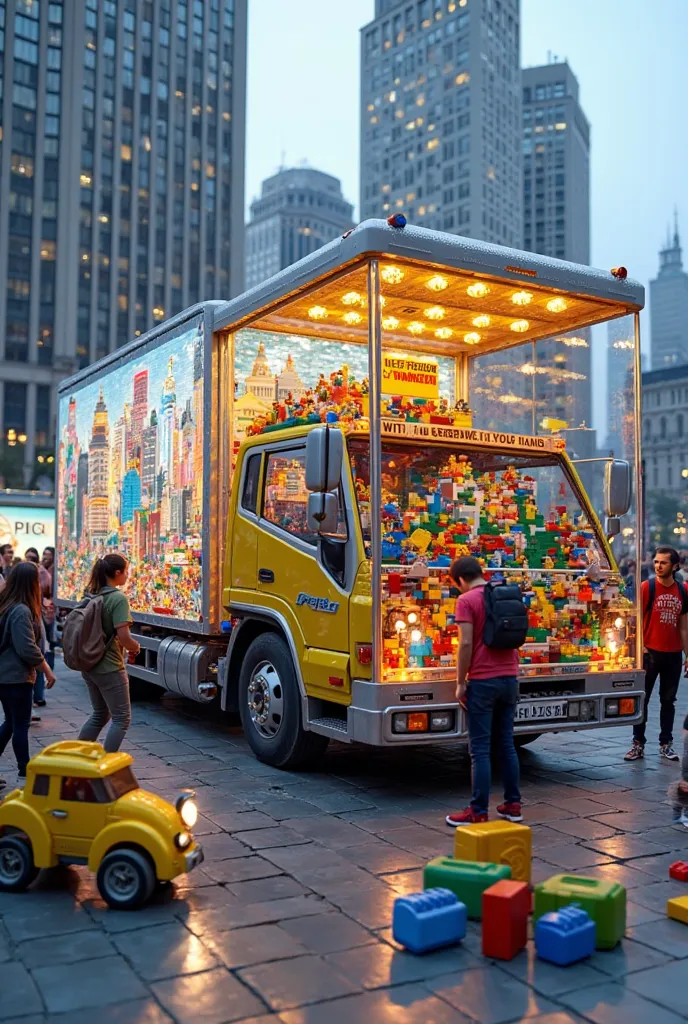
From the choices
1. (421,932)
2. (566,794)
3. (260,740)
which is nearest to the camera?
(421,932)

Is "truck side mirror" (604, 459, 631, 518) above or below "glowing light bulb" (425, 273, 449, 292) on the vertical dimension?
below

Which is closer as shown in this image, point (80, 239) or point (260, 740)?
point (260, 740)

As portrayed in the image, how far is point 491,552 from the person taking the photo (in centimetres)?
760

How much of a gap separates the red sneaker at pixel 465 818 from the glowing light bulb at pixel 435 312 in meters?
4.52

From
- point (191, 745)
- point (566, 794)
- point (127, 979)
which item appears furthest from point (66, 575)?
point (127, 979)

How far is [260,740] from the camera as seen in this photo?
25.6 feet

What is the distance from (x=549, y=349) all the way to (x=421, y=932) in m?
6.38

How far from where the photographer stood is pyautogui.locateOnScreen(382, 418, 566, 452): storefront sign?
756cm

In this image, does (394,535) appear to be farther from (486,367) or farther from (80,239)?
(80,239)

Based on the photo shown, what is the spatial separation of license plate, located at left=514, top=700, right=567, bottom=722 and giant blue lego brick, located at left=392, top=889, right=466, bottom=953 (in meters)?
2.78

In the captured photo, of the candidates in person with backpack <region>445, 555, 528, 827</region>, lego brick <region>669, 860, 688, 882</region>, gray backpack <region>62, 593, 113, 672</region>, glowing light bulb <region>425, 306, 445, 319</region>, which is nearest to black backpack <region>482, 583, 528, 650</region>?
person with backpack <region>445, 555, 528, 827</region>

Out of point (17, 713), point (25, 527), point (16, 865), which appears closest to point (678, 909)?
point (16, 865)

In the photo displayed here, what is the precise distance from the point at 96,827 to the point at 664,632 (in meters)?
5.42

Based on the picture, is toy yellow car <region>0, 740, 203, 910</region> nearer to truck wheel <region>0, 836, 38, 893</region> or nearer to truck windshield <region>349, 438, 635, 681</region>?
truck wheel <region>0, 836, 38, 893</region>
